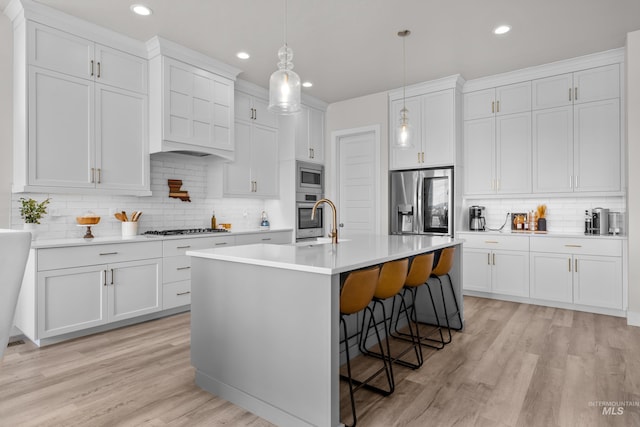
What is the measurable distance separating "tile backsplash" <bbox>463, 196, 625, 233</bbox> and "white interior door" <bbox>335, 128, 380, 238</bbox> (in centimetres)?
133

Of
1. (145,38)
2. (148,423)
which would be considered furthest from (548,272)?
(145,38)

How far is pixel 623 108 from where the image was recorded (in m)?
4.03

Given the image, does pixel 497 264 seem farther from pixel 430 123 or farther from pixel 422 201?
pixel 430 123

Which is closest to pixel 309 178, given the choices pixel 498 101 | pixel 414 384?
pixel 498 101

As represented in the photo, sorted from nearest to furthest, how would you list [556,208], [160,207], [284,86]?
[284,86], [160,207], [556,208]

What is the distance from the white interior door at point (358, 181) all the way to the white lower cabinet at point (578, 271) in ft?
7.12

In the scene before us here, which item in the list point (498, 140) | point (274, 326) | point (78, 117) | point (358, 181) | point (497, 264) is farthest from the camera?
point (358, 181)

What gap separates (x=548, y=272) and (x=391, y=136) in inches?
105

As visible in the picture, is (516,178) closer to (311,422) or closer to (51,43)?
(311,422)

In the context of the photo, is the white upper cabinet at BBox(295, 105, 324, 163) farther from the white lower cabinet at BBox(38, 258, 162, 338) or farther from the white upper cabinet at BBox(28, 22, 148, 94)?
the white lower cabinet at BBox(38, 258, 162, 338)

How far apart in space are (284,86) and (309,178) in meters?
3.42

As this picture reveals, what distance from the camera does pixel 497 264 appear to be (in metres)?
4.58

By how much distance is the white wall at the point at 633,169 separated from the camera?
3598 mm

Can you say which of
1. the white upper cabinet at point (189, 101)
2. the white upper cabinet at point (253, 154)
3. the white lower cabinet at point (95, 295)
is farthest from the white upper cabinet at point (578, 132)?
the white lower cabinet at point (95, 295)
